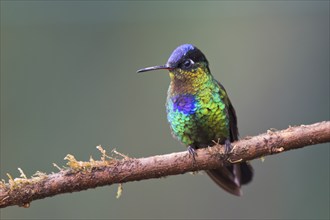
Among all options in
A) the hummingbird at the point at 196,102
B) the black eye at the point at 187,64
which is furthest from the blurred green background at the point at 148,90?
the black eye at the point at 187,64

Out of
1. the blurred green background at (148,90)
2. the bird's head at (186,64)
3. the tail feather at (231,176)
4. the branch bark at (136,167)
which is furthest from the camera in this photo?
the blurred green background at (148,90)

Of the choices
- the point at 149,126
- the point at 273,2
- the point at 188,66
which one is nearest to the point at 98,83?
the point at 149,126

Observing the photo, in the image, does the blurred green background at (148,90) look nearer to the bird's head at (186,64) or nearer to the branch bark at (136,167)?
the bird's head at (186,64)

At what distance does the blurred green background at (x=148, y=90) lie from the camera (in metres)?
5.78

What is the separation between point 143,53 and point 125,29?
1.21 feet

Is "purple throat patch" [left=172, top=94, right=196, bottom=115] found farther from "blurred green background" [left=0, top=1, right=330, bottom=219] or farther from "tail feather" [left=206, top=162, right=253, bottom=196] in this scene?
"blurred green background" [left=0, top=1, right=330, bottom=219]

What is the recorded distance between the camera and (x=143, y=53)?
629cm

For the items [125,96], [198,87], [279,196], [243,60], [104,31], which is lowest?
[279,196]

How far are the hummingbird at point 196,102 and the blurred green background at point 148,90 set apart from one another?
2.83 m

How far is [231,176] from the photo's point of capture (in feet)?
10.4

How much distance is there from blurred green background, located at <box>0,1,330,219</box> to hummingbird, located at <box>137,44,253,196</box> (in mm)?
2830

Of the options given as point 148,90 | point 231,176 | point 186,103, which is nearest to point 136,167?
point 186,103

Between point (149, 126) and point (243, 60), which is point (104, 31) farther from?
point (243, 60)

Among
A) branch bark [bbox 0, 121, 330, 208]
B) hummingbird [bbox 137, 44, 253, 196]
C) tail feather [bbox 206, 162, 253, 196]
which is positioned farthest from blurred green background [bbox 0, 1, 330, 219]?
branch bark [bbox 0, 121, 330, 208]
